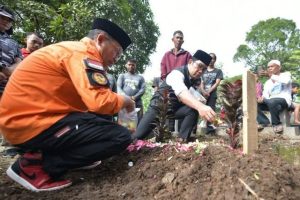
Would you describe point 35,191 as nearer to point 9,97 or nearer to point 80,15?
point 9,97

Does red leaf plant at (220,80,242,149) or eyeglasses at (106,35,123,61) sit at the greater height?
eyeglasses at (106,35,123,61)

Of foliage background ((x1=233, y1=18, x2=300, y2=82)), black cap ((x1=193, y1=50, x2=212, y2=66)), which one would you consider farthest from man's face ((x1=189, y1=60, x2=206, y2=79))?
foliage background ((x1=233, y1=18, x2=300, y2=82))

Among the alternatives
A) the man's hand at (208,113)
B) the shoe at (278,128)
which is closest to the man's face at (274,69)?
the shoe at (278,128)

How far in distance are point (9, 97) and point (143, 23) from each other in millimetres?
28111

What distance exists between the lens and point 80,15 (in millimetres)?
11133

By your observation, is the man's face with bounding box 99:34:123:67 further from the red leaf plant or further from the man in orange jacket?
the red leaf plant

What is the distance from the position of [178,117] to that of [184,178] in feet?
8.49

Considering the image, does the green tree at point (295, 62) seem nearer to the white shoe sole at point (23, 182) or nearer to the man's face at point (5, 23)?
the man's face at point (5, 23)

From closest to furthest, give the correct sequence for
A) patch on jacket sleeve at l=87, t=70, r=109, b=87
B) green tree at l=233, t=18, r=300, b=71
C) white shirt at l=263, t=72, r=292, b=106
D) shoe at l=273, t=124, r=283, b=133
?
patch on jacket sleeve at l=87, t=70, r=109, b=87, shoe at l=273, t=124, r=283, b=133, white shirt at l=263, t=72, r=292, b=106, green tree at l=233, t=18, r=300, b=71

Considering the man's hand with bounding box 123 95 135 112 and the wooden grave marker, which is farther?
the man's hand with bounding box 123 95 135 112

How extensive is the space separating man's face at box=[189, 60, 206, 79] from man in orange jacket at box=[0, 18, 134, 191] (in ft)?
6.36

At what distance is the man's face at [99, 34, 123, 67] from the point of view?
342cm

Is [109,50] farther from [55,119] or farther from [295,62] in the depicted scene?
[295,62]

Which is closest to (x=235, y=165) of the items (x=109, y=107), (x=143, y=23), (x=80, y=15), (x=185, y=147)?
(x=185, y=147)
